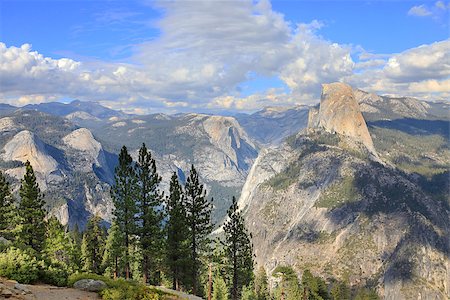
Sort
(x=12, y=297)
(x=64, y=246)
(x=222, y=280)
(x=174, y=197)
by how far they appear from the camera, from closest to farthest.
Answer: (x=12, y=297)
(x=174, y=197)
(x=64, y=246)
(x=222, y=280)

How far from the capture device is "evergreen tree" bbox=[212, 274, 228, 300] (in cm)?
7841

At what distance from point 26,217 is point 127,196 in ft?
56.2

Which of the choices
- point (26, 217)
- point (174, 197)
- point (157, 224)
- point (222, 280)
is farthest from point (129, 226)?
point (222, 280)

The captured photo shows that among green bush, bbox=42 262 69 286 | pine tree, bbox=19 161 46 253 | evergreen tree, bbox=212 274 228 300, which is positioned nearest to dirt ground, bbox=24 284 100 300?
green bush, bbox=42 262 69 286

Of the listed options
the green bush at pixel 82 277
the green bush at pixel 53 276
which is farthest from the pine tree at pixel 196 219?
the green bush at pixel 53 276

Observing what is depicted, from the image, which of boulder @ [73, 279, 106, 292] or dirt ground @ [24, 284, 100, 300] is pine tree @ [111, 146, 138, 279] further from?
dirt ground @ [24, 284, 100, 300]

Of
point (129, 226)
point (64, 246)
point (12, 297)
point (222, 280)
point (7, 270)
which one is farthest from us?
point (222, 280)

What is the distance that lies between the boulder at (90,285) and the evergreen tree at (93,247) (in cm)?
4081

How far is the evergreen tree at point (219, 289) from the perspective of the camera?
78412 millimetres

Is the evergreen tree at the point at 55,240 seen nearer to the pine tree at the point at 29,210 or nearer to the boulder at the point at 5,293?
the pine tree at the point at 29,210

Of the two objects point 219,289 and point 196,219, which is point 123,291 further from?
point 219,289

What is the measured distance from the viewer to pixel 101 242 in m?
73.9

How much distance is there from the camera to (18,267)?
1153 inches

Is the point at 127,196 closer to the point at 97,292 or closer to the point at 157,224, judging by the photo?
the point at 157,224
